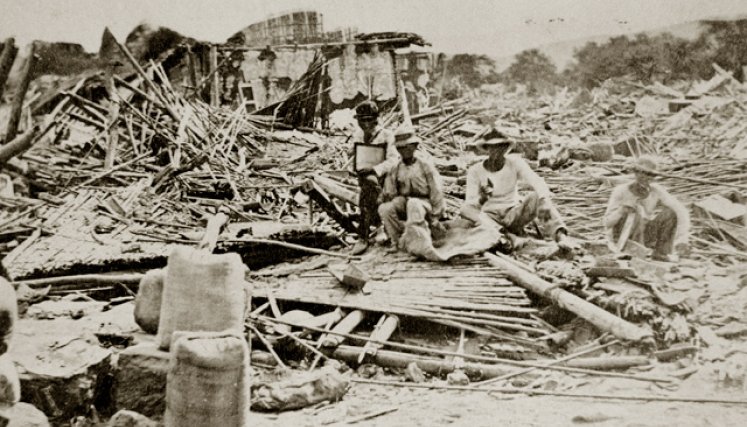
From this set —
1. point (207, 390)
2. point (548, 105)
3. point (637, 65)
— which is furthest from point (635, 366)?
point (548, 105)

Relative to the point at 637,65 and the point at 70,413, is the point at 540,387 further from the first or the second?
the point at 637,65

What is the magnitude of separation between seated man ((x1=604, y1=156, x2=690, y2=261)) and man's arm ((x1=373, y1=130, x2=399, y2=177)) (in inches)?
74.7

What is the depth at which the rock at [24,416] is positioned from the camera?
2.49m

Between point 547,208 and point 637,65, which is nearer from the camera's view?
point 547,208

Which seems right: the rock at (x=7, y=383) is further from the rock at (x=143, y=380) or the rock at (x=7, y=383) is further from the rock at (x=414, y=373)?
the rock at (x=414, y=373)

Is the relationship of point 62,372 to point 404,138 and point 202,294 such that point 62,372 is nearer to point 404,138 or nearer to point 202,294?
point 202,294

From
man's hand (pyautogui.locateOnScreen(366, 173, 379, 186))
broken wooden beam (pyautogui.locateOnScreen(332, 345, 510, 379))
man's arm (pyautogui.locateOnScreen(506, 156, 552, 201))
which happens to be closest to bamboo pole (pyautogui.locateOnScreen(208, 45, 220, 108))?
man's hand (pyautogui.locateOnScreen(366, 173, 379, 186))

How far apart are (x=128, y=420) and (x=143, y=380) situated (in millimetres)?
249

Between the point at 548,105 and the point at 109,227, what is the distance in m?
6.93

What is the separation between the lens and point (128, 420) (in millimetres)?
2828

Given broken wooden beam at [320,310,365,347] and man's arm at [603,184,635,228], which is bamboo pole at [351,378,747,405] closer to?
broken wooden beam at [320,310,365,347]

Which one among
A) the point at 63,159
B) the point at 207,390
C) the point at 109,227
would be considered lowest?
the point at 207,390

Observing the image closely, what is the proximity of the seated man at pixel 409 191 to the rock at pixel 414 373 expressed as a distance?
1.58 m

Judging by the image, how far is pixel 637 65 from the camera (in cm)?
505
